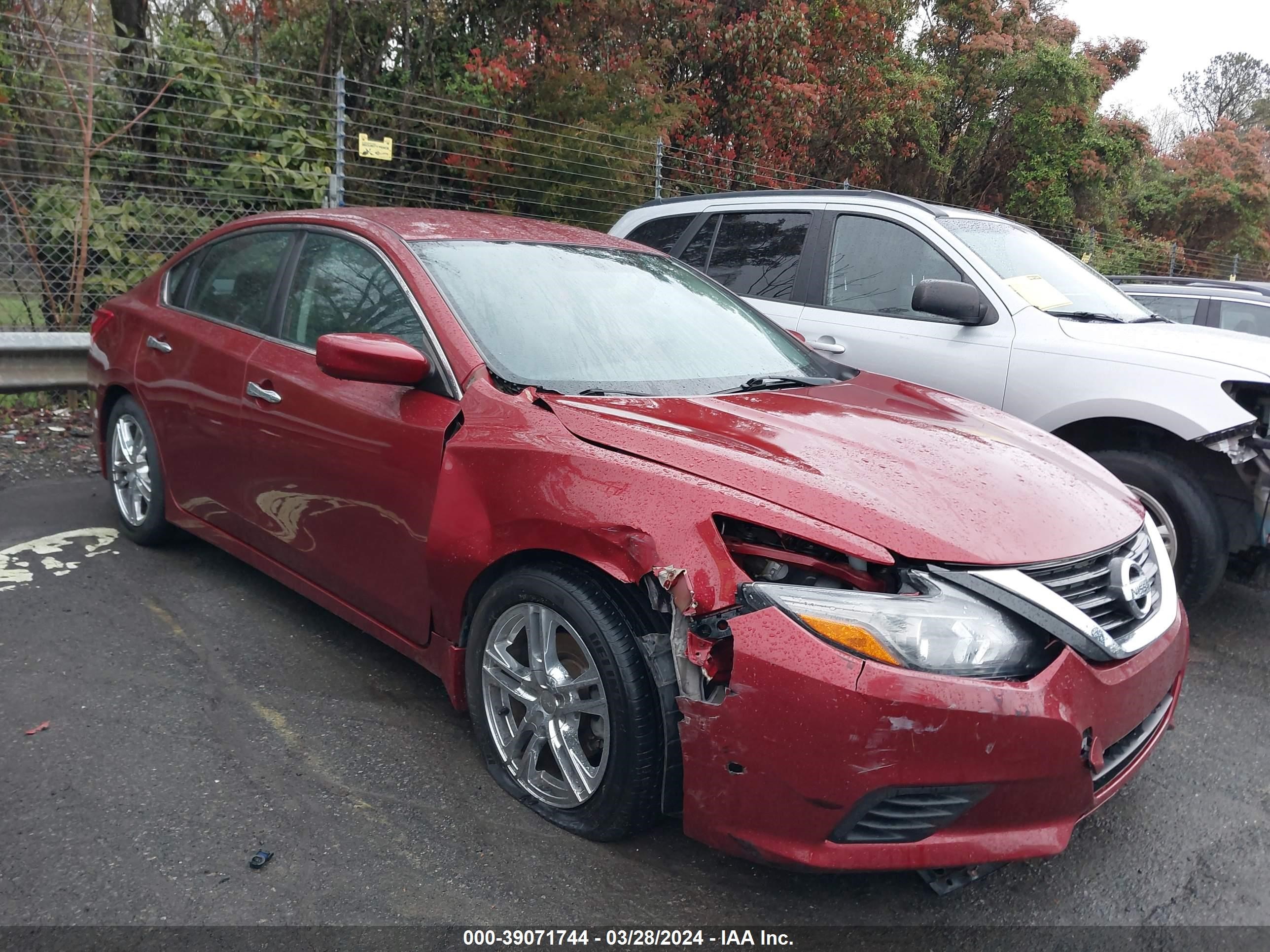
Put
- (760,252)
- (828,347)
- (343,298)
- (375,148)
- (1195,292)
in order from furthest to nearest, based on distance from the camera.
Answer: (1195,292)
(375,148)
(760,252)
(828,347)
(343,298)

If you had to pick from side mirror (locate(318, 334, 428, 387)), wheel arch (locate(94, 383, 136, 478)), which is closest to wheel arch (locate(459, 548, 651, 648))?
side mirror (locate(318, 334, 428, 387))

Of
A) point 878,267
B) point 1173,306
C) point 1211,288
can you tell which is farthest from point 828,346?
point 1211,288

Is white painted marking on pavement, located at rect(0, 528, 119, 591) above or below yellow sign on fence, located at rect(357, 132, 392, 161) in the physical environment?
below

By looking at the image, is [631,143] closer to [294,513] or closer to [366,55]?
[366,55]

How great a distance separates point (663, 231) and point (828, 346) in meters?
1.66

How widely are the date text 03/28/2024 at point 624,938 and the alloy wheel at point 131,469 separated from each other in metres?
2.93

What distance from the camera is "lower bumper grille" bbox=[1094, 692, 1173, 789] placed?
2312 millimetres

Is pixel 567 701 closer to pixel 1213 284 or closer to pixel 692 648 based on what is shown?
pixel 692 648

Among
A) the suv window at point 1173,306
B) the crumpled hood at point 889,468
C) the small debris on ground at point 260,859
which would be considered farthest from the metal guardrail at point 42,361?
the suv window at point 1173,306

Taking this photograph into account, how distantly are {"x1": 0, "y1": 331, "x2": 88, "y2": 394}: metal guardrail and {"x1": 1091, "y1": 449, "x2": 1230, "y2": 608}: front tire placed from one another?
5.93m

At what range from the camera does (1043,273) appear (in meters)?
5.12

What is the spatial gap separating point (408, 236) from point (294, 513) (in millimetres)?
1019

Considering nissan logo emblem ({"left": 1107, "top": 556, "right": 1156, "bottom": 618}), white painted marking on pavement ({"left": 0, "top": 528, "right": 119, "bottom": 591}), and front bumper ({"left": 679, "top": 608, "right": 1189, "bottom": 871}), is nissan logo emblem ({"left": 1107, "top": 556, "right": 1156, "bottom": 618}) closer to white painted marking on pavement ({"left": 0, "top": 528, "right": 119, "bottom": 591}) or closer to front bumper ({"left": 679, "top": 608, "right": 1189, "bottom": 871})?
front bumper ({"left": 679, "top": 608, "right": 1189, "bottom": 871})

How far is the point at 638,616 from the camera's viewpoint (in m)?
2.39
